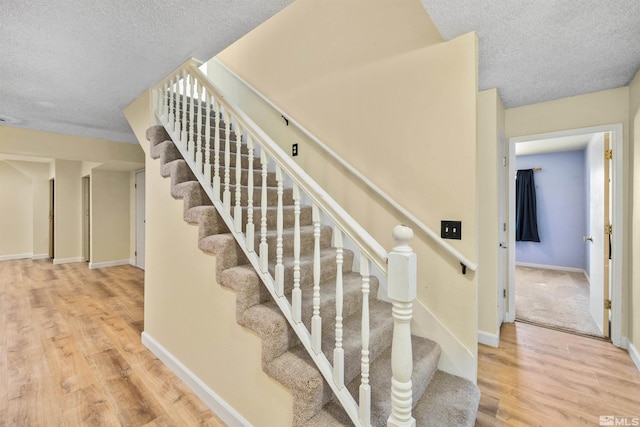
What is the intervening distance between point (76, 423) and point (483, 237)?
3.28 metres

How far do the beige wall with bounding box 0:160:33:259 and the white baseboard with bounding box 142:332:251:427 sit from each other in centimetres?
680

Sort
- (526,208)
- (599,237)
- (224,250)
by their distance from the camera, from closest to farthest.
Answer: (224,250) → (599,237) → (526,208)

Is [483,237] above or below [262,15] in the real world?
below

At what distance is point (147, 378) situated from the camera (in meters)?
2.04

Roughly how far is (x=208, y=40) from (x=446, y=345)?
8.46ft

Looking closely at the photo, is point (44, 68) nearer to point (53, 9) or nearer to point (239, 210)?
point (53, 9)

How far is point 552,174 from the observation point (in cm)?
538

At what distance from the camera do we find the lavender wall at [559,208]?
5.13 metres

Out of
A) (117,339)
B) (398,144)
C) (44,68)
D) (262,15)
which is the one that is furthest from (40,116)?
(398,144)

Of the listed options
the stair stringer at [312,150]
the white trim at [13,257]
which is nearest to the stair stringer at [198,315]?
the stair stringer at [312,150]

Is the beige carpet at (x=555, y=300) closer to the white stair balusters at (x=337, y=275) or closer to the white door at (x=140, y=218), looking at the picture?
the white stair balusters at (x=337, y=275)

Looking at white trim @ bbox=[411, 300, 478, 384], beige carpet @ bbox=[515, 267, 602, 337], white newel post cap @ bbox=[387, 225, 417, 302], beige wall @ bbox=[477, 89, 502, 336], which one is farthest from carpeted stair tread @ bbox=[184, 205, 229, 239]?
beige carpet @ bbox=[515, 267, 602, 337]

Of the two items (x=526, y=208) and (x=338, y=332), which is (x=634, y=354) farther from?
(x=526, y=208)

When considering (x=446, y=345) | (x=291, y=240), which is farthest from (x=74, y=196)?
(x=446, y=345)
